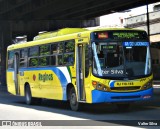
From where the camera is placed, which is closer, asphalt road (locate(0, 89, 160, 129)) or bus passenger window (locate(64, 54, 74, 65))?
asphalt road (locate(0, 89, 160, 129))

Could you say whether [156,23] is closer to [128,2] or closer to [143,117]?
[128,2]

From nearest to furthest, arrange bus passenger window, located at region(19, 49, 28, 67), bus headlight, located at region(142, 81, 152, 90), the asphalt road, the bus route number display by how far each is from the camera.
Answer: the asphalt road → bus headlight, located at region(142, 81, 152, 90) → the bus route number display → bus passenger window, located at region(19, 49, 28, 67)

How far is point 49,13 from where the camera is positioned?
4341cm

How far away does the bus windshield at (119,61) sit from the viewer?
15.1 m

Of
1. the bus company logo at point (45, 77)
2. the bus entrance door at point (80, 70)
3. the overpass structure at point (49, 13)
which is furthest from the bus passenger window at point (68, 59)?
the overpass structure at point (49, 13)

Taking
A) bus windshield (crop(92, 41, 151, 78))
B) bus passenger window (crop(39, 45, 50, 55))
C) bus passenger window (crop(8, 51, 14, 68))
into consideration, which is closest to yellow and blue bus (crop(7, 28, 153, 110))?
bus windshield (crop(92, 41, 151, 78))

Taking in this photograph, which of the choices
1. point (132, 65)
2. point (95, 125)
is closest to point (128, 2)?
point (132, 65)

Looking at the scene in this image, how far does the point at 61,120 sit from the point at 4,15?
2974 centimetres

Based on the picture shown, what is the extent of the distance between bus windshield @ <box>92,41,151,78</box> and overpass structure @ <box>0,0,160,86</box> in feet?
63.3

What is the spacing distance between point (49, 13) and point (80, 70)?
27943 mm

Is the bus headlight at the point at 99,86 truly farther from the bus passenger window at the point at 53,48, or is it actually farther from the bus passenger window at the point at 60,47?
the bus passenger window at the point at 53,48

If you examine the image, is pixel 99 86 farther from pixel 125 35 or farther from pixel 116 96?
pixel 125 35

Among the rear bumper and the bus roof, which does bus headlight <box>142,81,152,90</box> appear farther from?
the bus roof

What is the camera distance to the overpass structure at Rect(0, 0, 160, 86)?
36188 mm
